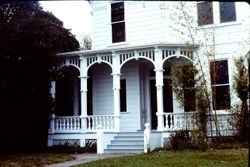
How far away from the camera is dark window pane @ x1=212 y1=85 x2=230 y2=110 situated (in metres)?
16.9

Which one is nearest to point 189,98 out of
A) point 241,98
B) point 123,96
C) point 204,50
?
point 241,98

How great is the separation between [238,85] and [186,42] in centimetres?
331

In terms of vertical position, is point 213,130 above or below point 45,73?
below

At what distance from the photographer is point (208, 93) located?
1619cm

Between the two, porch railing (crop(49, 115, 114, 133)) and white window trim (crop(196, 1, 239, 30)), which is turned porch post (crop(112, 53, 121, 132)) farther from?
white window trim (crop(196, 1, 239, 30))

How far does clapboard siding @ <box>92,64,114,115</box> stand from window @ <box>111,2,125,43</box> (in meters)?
1.59

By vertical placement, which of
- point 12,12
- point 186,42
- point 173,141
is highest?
point 12,12

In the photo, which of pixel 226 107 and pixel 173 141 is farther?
pixel 226 107

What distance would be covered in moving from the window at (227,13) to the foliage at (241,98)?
2.71 metres

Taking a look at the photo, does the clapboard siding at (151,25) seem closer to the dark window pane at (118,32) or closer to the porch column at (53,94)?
the dark window pane at (118,32)

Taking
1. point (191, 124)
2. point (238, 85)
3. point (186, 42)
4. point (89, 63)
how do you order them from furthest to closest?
point (89, 63) → point (186, 42) → point (191, 124) → point (238, 85)

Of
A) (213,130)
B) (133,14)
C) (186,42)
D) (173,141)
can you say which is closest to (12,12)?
(133,14)

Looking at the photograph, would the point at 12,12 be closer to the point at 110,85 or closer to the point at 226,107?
the point at 110,85

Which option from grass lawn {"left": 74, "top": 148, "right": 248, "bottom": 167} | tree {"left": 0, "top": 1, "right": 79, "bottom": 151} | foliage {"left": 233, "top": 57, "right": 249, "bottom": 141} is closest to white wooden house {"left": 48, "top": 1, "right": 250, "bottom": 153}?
foliage {"left": 233, "top": 57, "right": 249, "bottom": 141}
